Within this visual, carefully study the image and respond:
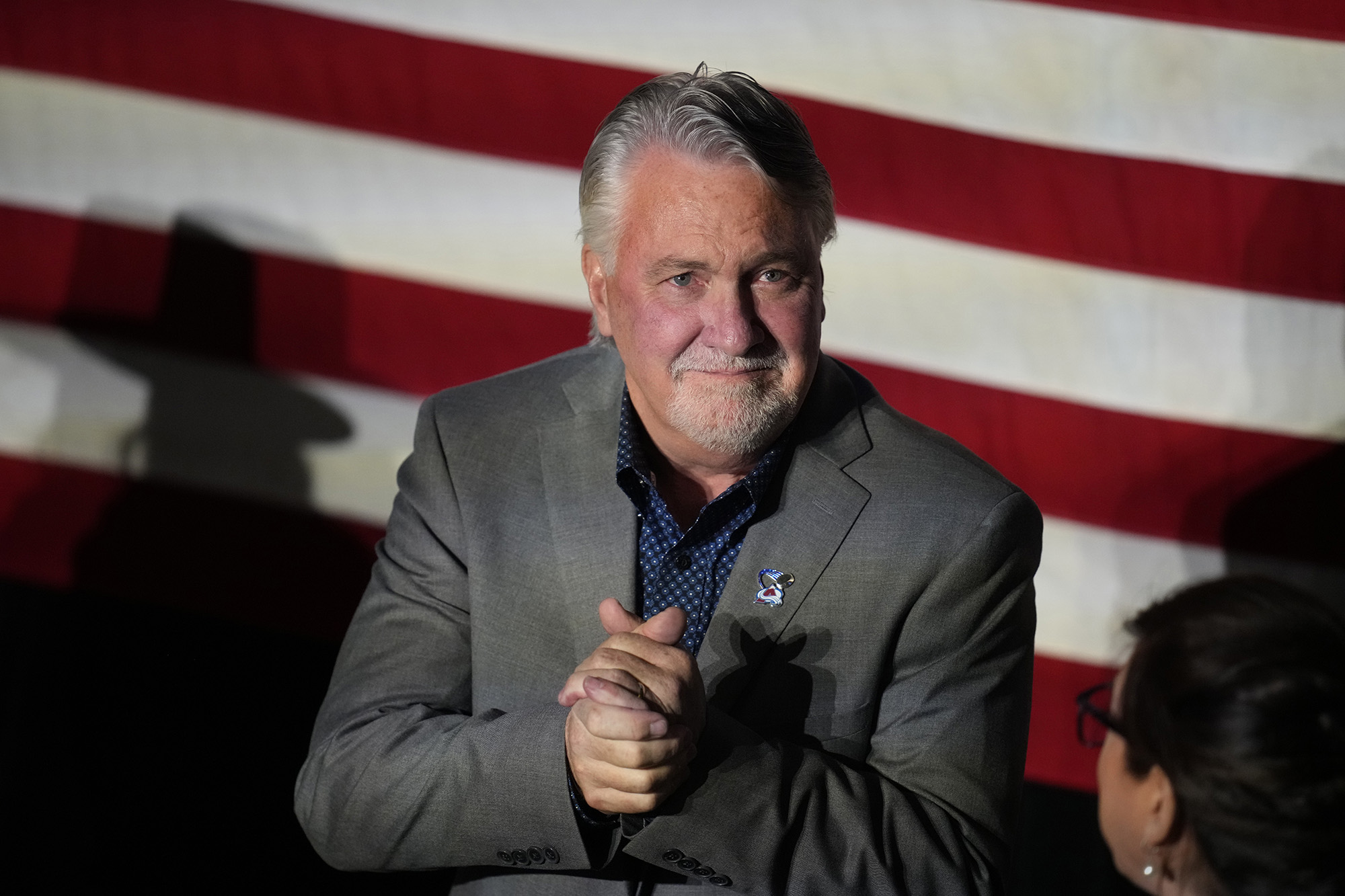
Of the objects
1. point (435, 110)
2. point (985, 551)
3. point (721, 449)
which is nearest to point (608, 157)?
point (721, 449)

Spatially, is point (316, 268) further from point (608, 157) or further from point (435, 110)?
point (608, 157)

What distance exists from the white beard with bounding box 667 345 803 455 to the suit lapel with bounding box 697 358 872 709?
9cm

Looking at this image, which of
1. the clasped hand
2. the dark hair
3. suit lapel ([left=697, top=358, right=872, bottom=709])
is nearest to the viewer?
the dark hair

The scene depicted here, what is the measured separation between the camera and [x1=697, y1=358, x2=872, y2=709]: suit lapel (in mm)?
1505

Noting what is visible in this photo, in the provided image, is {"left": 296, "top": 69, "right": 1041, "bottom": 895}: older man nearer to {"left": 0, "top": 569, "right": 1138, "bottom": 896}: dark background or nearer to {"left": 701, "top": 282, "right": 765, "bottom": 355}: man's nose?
{"left": 701, "top": 282, "right": 765, "bottom": 355}: man's nose

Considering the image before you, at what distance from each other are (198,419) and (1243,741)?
86.6 inches

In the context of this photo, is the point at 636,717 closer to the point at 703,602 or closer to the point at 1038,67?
the point at 703,602

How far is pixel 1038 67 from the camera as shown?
7.76 feet

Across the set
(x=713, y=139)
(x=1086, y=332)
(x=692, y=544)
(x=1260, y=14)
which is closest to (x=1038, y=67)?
(x=1260, y=14)

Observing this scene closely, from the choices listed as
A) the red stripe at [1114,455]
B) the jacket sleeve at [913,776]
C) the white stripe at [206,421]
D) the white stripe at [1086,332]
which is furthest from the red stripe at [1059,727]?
the white stripe at [206,421]

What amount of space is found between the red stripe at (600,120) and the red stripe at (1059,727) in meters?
0.83

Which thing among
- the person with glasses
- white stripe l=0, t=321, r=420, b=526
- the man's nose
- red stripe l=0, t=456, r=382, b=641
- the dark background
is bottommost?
the dark background

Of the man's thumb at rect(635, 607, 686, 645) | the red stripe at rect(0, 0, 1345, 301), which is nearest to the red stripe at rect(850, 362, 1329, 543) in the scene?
the red stripe at rect(0, 0, 1345, 301)

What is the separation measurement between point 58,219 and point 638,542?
173cm
